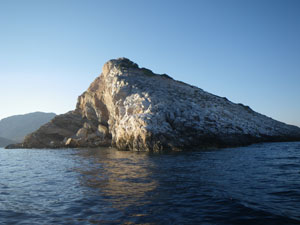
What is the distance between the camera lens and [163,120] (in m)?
33.6

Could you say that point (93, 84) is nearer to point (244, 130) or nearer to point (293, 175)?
point (244, 130)

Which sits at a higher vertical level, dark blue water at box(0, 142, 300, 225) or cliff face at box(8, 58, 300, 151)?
cliff face at box(8, 58, 300, 151)

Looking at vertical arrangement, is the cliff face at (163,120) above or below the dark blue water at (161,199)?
above

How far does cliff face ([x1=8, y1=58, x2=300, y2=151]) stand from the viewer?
32.7 m

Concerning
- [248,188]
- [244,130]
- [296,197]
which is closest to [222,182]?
[248,188]

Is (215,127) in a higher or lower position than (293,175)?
higher

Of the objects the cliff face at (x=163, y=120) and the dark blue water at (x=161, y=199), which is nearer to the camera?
the dark blue water at (x=161, y=199)

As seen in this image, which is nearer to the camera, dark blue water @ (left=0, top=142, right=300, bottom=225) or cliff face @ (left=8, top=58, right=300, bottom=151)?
dark blue water @ (left=0, top=142, right=300, bottom=225)

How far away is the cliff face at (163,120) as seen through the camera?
32719mm

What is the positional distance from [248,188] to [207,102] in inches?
1382

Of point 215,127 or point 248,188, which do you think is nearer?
point 248,188

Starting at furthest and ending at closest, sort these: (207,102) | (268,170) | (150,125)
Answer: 1. (207,102)
2. (150,125)
3. (268,170)

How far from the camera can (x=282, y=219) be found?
622cm

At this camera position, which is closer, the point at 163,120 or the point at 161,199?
the point at 161,199
